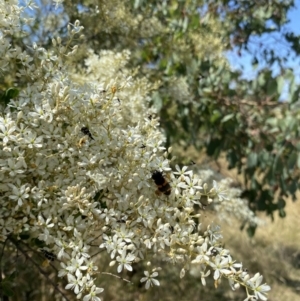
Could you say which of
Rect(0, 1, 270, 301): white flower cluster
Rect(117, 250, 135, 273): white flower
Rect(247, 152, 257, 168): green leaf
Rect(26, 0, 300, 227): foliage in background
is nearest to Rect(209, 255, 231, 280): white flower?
Rect(0, 1, 270, 301): white flower cluster

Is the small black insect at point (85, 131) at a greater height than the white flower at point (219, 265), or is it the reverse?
the small black insect at point (85, 131)

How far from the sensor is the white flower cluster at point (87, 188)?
100 cm

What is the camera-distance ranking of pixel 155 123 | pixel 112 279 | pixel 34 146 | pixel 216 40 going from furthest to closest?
pixel 112 279, pixel 216 40, pixel 155 123, pixel 34 146

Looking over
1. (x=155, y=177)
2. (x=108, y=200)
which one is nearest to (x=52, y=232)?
(x=108, y=200)

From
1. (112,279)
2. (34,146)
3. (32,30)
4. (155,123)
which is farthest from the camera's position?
(112,279)

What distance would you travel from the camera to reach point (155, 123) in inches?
46.0

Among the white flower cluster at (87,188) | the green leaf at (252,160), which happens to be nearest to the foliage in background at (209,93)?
the green leaf at (252,160)

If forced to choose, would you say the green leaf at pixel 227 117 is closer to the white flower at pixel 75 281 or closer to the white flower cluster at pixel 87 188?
the white flower cluster at pixel 87 188

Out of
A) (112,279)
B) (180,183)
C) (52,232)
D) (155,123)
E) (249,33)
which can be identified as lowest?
(112,279)

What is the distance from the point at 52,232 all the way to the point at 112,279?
2.35 meters

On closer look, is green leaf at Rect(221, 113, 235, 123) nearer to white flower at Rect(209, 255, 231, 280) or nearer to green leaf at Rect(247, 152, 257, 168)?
green leaf at Rect(247, 152, 257, 168)

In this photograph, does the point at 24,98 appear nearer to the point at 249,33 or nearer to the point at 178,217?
the point at 178,217

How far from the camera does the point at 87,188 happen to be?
42.4 inches

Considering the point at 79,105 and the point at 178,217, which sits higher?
the point at 79,105
